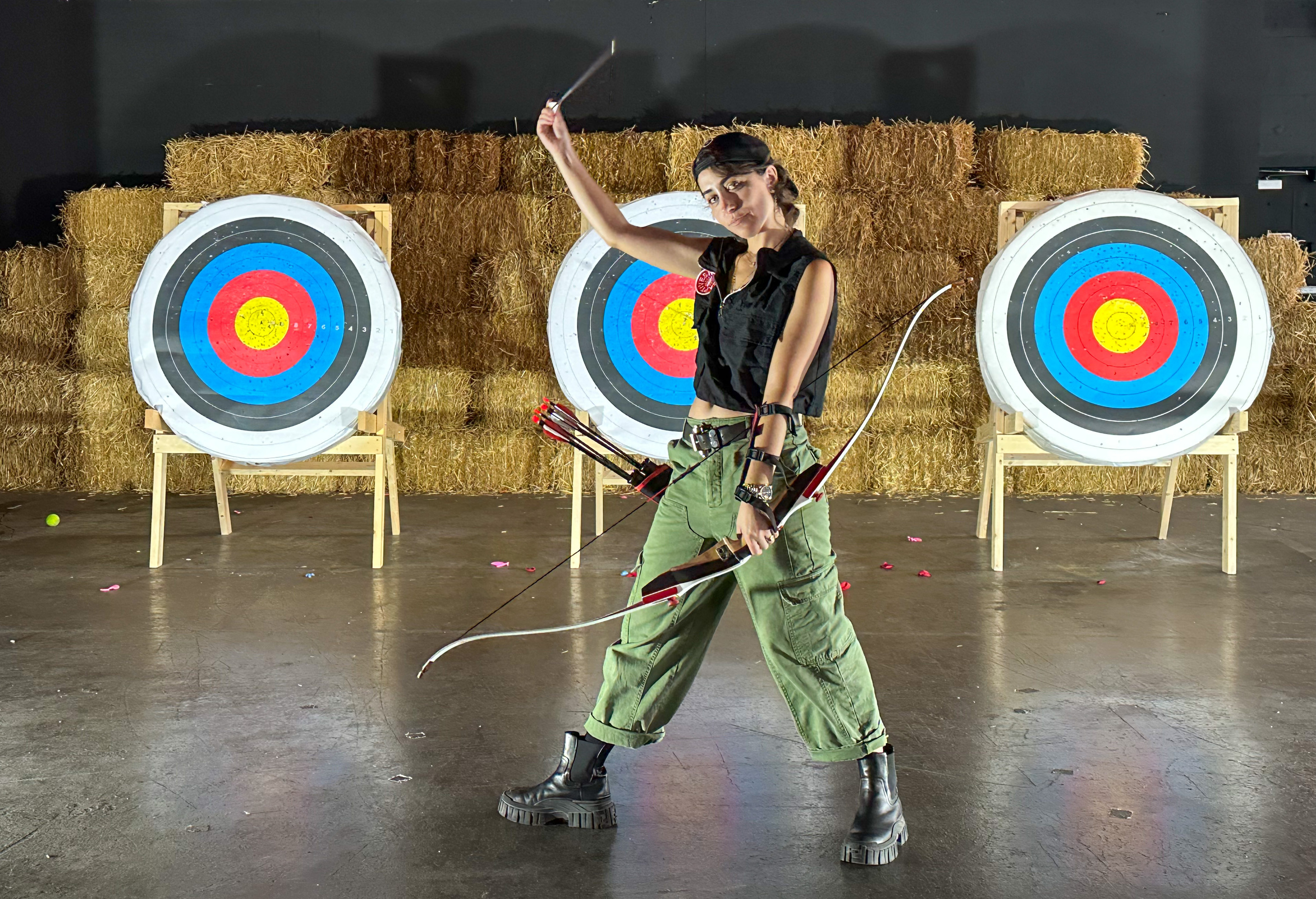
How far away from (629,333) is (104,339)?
2752 millimetres

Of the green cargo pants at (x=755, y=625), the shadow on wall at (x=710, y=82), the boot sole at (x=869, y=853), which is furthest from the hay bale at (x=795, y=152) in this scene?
the boot sole at (x=869, y=853)

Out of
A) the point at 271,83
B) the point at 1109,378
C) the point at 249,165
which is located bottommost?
the point at 1109,378

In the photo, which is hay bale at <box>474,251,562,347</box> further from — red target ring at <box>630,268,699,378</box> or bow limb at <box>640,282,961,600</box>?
bow limb at <box>640,282,961,600</box>

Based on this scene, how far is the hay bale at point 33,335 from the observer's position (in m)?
5.79

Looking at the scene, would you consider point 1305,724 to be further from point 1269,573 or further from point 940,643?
point 1269,573

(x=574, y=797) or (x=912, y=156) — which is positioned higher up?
(x=912, y=156)

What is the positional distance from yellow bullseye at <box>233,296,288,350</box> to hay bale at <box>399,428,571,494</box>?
131 cm

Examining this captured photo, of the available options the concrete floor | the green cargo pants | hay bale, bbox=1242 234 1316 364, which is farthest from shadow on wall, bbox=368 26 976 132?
the green cargo pants

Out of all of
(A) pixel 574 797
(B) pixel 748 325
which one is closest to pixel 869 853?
(A) pixel 574 797

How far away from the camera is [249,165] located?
566 centimetres

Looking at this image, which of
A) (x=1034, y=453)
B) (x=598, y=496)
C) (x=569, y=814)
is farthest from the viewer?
(x=598, y=496)

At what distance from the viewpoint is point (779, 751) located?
2.47 m

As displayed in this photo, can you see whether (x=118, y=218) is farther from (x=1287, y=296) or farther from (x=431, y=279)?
(x=1287, y=296)

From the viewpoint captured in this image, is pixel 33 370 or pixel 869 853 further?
pixel 33 370
